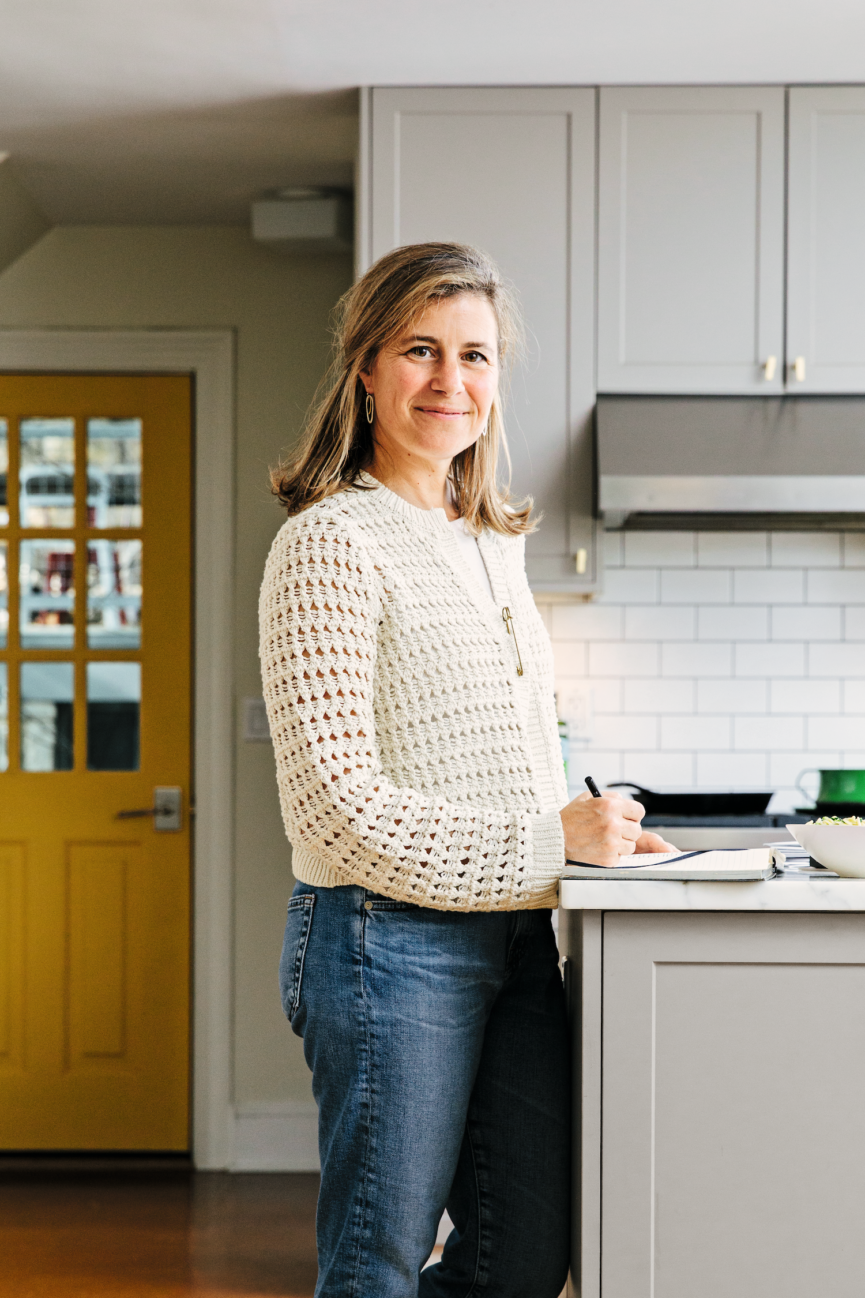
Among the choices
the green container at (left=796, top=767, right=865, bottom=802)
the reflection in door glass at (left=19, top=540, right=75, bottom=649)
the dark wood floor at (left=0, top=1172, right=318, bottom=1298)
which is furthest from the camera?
the reflection in door glass at (left=19, top=540, right=75, bottom=649)

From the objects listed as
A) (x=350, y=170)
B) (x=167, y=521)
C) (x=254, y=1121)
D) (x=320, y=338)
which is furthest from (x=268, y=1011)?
(x=350, y=170)

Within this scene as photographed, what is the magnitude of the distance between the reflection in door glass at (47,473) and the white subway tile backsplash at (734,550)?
5.79 feet

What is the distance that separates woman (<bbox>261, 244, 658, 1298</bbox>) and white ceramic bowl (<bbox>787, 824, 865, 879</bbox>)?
183 mm

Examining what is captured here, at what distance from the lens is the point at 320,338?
3369 mm

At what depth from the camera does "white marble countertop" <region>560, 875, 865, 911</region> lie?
1.16 m

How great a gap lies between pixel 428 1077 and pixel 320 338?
2.56 metres

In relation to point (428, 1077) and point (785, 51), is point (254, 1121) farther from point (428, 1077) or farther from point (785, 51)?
point (785, 51)

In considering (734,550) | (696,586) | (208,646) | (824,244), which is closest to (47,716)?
(208,646)

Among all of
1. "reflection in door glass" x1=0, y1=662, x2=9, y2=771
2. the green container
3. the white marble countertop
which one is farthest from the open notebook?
"reflection in door glass" x1=0, y1=662, x2=9, y2=771

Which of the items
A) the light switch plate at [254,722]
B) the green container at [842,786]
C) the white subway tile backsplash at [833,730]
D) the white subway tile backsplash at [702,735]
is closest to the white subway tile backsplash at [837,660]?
the white subway tile backsplash at [833,730]

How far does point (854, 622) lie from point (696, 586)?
0.40m

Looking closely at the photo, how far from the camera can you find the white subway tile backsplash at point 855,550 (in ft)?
9.75

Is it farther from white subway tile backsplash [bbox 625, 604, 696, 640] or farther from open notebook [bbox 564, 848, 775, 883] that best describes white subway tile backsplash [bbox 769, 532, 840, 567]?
open notebook [bbox 564, 848, 775, 883]

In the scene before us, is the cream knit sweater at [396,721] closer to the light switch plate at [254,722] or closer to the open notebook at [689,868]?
the open notebook at [689,868]
